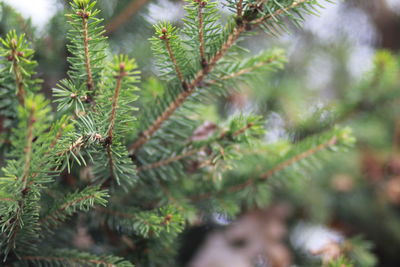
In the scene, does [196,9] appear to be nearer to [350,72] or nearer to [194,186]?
[194,186]

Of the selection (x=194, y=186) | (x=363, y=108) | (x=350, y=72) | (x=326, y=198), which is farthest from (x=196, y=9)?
(x=350, y=72)

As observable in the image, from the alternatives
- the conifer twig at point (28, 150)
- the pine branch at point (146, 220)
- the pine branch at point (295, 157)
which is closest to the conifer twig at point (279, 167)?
the pine branch at point (295, 157)

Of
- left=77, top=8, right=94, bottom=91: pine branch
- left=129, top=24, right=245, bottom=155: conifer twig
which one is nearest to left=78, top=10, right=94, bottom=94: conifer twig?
left=77, top=8, right=94, bottom=91: pine branch

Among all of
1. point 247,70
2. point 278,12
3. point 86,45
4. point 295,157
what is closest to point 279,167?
point 295,157

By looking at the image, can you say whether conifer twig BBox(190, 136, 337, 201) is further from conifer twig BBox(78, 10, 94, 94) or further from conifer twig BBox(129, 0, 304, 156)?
conifer twig BBox(78, 10, 94, 94)

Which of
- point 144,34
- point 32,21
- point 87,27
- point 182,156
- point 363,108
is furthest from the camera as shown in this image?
point 363,108

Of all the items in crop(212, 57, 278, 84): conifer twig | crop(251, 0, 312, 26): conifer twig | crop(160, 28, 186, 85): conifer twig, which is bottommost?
crop(212, 57, 278, 84): conifer twig

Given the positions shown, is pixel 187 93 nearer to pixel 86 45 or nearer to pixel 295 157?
pixel 86 45

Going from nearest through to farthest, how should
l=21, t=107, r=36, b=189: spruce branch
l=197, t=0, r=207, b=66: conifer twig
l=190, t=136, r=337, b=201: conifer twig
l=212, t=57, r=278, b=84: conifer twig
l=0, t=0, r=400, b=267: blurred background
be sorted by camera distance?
l=21, t=107, r=36, b=189: spruce branch → l=197, t=0, r=207, b=66: conifer twig → l=212, t=57, r=278, b=84: conifer twig → l=190, t=136, r=337, b=201: conifer twig → l=0, t=0, r=400, b=267: blurred background
